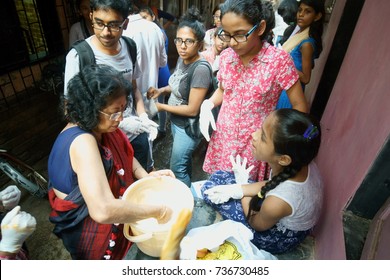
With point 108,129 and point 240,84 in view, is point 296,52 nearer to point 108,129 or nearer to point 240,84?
point 240,84

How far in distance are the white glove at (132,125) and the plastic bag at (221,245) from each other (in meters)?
1.03

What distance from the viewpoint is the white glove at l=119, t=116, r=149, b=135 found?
1.99 meters

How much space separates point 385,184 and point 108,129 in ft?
3.96

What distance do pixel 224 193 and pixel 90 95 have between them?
89 cm

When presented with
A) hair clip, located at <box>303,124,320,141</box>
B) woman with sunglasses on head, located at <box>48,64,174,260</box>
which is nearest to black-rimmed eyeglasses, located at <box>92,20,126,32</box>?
woman with sunglasses on head, located at <box>48,64,174,260</box>

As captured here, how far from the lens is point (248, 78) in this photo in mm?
1598

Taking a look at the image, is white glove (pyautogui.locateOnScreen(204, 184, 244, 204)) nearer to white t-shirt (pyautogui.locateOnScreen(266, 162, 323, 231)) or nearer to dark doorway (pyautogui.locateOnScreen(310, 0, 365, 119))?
white t-shirt (pyautogui.locateOnScreen(266, 162, 323, 231))

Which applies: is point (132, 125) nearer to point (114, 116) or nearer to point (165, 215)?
point (114, 116)

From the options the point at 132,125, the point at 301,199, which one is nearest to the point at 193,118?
the point at 132,125

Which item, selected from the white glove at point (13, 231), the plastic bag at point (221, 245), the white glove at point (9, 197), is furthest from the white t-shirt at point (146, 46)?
the plastic bag at point (221, 245)

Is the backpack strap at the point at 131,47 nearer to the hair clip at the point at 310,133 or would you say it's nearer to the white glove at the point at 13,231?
the white glove at the point at 13,231

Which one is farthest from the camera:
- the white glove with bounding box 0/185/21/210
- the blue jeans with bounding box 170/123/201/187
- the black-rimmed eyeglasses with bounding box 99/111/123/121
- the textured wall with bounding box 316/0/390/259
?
the blue jeans with bounding box 170/123/201/187

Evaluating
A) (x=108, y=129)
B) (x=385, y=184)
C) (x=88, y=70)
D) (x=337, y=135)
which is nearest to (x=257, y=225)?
(x=385, y=184)

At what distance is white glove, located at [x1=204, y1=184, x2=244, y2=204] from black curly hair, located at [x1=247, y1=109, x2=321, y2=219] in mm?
264
